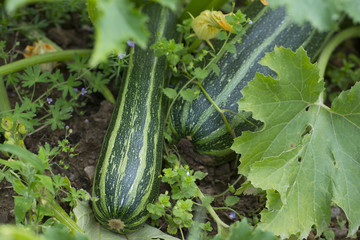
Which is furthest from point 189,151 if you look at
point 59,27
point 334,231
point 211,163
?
point 59,27

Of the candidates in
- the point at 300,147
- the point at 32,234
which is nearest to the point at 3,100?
the point at 32,234

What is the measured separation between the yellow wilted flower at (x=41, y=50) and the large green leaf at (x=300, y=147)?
1282 mm

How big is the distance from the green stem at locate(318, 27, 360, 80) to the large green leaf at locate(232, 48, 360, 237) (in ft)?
2.21

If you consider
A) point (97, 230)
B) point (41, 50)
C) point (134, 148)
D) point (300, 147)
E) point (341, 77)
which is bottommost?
point (97, 230)

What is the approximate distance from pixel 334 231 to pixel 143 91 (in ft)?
4.26

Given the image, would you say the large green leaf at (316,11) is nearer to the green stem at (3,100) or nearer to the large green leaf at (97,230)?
the large green leaf at (97,230)

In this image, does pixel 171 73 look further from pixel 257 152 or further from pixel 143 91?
pixel 257 152

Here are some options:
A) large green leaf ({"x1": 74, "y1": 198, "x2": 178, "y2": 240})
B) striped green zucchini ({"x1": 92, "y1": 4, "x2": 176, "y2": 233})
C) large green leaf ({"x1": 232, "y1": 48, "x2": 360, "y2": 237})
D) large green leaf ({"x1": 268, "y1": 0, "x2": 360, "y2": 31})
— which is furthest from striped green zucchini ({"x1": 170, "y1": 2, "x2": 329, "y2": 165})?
large green leaf ({"x1": 268, "y1": 0, "x2": 360, "y2": 31})

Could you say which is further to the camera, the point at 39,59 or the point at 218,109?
the point at 39,59

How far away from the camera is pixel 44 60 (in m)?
2.57

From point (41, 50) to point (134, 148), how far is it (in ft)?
3.15

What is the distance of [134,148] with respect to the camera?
7.29ft

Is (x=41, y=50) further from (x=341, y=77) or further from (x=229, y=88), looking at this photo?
(x=341, y=77)

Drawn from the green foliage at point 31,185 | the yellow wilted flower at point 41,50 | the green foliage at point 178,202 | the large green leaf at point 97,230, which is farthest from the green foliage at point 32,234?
the yellow wilted flower at point 41,50
